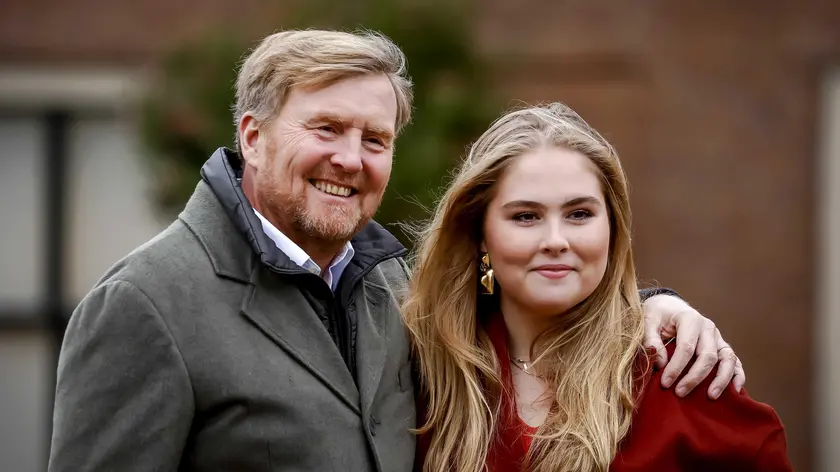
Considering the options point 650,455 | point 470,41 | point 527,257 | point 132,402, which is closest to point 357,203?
point 527,257

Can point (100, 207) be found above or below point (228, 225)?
below

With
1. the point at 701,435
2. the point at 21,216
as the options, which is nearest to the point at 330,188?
the point at 701,435

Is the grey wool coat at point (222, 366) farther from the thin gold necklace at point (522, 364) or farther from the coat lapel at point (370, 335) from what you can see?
the thin gold necklace at point (522, 364)

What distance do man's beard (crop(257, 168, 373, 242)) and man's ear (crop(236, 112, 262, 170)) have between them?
0.05 m

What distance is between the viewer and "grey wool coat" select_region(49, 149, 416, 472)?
91.4 inches

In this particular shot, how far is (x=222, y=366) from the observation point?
2.41 metres

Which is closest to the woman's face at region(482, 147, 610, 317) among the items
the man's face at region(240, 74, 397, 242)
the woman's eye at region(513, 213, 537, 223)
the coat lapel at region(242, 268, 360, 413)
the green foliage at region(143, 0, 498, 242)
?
the woman's eye at region(513, 213, 537, 223)

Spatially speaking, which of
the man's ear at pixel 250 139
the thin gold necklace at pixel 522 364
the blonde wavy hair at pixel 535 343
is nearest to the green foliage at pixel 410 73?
the blonde wavy hair at pixel 535 343

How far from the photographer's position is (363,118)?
2.68m

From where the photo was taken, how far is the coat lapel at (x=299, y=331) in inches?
99.6

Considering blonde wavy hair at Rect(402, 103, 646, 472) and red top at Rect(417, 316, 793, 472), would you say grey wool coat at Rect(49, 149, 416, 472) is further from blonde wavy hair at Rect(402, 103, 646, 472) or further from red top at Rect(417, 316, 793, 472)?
red top at Rect(417, 316, 793, 472)

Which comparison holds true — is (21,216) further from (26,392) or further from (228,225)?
(228,225)

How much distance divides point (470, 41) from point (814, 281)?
9.21ft

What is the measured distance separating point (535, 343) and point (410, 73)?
2.71m
